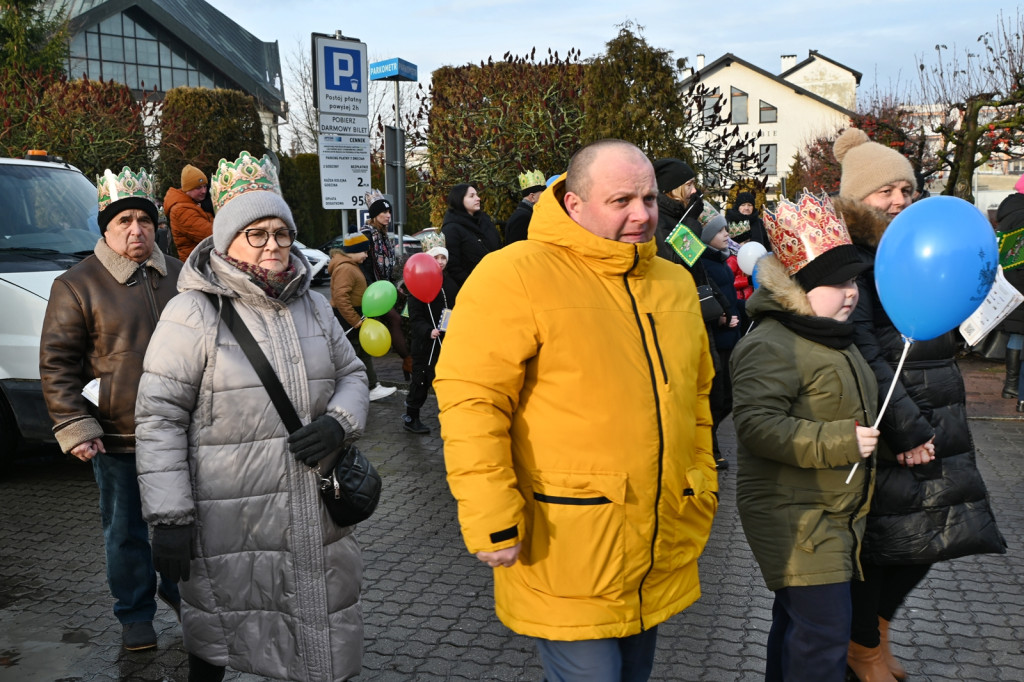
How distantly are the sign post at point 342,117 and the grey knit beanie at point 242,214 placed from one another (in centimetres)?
693

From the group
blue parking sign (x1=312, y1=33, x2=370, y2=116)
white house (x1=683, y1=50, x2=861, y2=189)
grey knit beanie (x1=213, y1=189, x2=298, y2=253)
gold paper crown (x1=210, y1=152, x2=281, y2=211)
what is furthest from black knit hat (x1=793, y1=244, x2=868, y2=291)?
white house (x1=683, y1=50, x2=861, y2=189)

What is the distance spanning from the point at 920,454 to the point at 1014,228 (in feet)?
21.0

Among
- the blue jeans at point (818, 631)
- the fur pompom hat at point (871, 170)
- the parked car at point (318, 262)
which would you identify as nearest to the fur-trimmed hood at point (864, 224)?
the fur pompom hat at point (871, 170)

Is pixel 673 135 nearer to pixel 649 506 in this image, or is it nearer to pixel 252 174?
pixel 252 174

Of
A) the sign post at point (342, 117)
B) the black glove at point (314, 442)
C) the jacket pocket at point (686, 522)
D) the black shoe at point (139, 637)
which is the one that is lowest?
the black shoe at point (139, 637)

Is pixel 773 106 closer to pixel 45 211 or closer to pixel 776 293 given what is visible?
pixel 45 211

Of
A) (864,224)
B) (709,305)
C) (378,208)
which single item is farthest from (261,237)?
(378,208)

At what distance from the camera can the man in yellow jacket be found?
256 cm

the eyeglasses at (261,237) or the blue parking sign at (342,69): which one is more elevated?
the blue parking sign at (342,69)

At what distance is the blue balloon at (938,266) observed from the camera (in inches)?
128

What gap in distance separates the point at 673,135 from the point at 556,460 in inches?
347

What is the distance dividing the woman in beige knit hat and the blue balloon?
30 centimetres

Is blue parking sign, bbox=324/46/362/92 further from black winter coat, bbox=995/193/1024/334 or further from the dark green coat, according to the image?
the dark green coat

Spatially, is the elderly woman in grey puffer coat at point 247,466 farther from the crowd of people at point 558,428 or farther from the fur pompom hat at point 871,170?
the fur pompom hat at point 871,170
